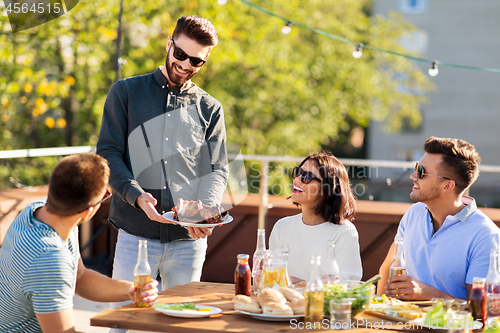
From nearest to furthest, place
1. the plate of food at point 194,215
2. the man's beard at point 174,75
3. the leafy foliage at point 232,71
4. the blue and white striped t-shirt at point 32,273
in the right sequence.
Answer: the blue and white striped t-shirt at point 32,273
the plate of food at point 194,215
the man's beard at point 174,75
the leafy foliage at point 232,71

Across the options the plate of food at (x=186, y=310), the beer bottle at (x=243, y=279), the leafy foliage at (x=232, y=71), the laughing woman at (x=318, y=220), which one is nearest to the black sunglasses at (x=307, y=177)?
the laughing woman at (x=318, y=220)

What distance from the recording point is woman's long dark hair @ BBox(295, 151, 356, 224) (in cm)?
255

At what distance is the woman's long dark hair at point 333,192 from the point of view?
2.55 meters

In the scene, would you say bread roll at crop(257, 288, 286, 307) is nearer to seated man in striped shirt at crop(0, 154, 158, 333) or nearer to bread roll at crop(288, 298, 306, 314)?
bread roll at crop(288, 298, 306, 314)

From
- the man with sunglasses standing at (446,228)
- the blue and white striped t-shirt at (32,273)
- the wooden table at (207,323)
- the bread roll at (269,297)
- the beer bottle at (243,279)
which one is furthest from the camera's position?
the man with sunglasses standing at (446,228)

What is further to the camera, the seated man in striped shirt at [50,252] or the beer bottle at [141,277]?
the beer bottle at [141,277]

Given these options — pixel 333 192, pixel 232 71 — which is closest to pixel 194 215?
pixel 333 192

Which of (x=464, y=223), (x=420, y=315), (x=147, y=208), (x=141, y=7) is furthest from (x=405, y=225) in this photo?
(x=141, y=7)

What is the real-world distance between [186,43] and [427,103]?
1848 cm

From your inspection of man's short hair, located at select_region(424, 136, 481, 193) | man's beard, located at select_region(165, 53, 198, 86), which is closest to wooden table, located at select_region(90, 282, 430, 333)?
man's short hair, located at select_region(424, 136, 481, 193)

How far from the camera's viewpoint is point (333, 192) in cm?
258

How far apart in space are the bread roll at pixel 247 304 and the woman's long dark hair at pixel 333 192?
34.5 inches

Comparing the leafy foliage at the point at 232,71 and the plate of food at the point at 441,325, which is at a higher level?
the leafy foliage at the point at 232,71

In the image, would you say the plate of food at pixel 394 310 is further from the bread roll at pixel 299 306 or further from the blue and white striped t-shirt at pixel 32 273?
the blue and white striped t-shirt at pixel 32 273
